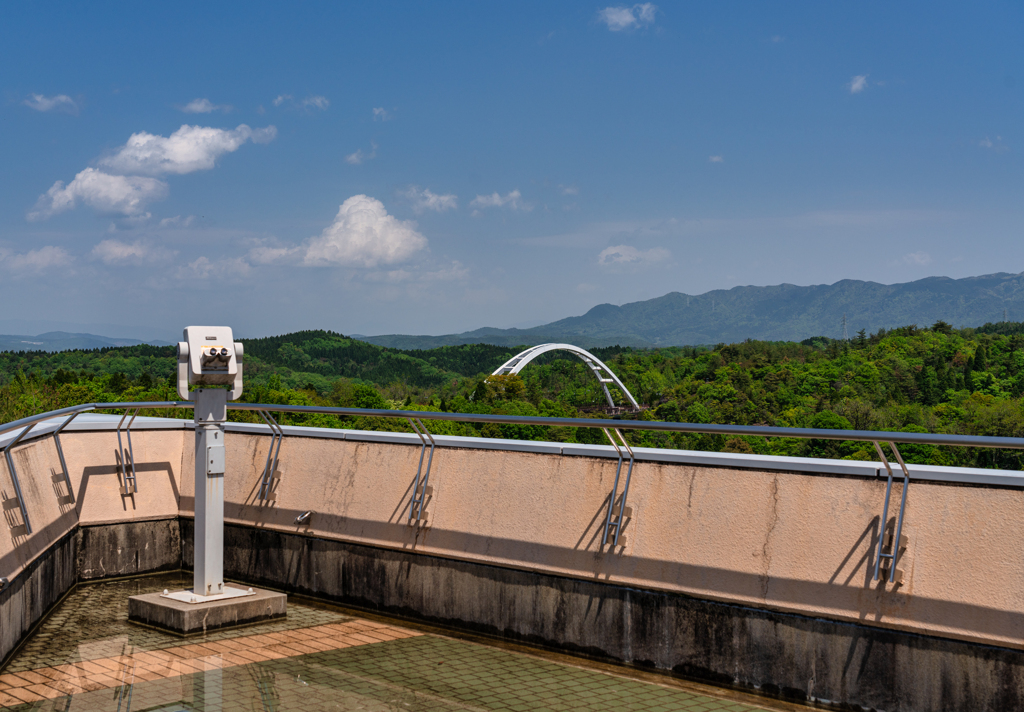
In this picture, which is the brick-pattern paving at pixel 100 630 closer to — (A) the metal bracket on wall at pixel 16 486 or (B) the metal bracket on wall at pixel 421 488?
(A) the metal bracket on wall at pixel 16 486

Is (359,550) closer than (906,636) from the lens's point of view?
No

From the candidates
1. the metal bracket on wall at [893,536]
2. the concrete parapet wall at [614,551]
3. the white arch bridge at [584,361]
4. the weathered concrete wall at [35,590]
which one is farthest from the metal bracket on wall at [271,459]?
the white arch bridge at [584,361]

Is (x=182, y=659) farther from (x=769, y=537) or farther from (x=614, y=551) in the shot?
(x=769, y=537)

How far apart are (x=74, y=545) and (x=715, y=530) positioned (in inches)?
237

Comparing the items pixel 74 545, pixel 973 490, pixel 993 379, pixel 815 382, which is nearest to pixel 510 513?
pixel 973 490

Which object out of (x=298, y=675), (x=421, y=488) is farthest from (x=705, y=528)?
(x=298, y=675)

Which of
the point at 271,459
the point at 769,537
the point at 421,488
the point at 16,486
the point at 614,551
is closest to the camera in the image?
the point at 769,537

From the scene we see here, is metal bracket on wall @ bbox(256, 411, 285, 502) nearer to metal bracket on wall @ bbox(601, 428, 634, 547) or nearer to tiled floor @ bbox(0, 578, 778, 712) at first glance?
tiled floor @ bbox(0, 578, 778, 712)

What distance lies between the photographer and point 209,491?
7.25 meters

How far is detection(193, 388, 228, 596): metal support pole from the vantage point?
716 cm

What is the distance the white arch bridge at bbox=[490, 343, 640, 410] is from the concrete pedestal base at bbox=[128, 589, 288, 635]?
Answer: 125565 millimetres

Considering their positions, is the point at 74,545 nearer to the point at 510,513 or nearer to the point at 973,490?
the point at 510,513

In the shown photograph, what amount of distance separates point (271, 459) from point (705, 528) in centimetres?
444

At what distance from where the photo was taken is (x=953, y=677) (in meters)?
4.89
